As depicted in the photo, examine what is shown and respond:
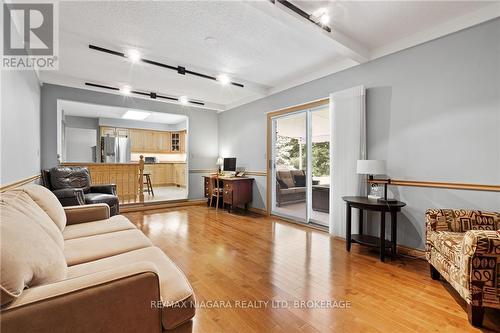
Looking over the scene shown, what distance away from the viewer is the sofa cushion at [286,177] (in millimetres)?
5035

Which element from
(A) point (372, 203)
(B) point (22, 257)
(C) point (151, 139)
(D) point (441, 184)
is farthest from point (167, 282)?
(C) point (151, 139)

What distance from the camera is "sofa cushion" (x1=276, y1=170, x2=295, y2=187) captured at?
5035 millimetres

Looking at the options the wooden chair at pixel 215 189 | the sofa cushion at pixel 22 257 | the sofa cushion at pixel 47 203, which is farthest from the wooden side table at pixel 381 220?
the wooden chair at pixel 215 189

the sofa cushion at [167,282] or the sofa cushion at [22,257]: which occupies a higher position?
the sofa cushion at [22,257]

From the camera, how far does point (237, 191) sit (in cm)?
520

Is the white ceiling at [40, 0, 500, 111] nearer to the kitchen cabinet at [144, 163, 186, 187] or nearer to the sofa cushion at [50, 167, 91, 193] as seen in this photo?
the sofa cushion at [50, 167, 91, 193]

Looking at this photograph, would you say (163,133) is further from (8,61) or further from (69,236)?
(69,236)

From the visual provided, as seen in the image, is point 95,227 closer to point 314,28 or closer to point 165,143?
point 314,28

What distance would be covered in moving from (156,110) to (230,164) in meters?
2.27

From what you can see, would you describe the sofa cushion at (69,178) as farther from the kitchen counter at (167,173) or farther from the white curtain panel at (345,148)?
the kitchen counter at (167,173)

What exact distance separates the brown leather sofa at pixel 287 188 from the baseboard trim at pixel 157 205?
7.28 ft

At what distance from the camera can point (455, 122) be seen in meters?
2.52

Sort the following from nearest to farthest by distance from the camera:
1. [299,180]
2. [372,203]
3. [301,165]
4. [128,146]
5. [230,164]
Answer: [372,203] → [301,165] → [299,180] → [230,164] → [128,146]

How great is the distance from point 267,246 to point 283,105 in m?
2.82
